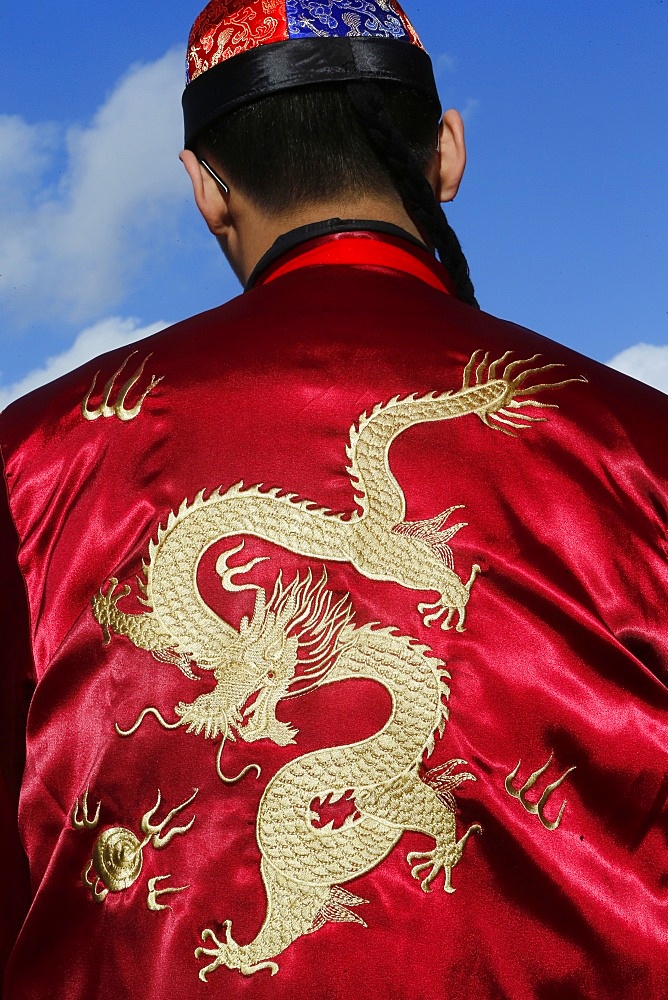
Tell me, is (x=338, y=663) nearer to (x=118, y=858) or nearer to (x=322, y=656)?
(x=322, y=656)

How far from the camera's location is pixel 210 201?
2.28 metres

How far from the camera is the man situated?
5.29ft

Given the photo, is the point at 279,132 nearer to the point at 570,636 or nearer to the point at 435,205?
the point at 435,205

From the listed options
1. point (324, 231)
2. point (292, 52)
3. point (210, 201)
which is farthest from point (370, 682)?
point (292, 52)

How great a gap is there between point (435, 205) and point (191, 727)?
103 centimetres

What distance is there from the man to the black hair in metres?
0.25

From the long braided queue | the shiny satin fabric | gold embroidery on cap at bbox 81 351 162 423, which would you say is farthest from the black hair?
gold embroidery on cap at bbox 81 351 162 423

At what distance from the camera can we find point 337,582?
1729mm

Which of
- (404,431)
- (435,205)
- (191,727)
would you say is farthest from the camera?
(435,205)

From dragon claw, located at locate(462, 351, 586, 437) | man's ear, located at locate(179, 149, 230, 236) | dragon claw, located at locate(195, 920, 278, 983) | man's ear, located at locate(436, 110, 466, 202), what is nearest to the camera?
dragon claw, located at locate(195, 920, 278, 983)

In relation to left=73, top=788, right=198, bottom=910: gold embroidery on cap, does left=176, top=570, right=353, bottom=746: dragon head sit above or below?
above

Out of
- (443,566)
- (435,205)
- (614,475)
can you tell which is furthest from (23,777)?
(435,205)

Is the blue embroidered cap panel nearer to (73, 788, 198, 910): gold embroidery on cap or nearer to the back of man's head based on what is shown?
the back of man's head

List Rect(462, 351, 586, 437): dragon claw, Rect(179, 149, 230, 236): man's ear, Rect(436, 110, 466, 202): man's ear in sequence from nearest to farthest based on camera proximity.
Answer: Rect(462, 351, 586, 437): dragon claw, Rect(179, 149, 230, 236): man's ear, Rect(436, 110, 466, 202): man's ear
